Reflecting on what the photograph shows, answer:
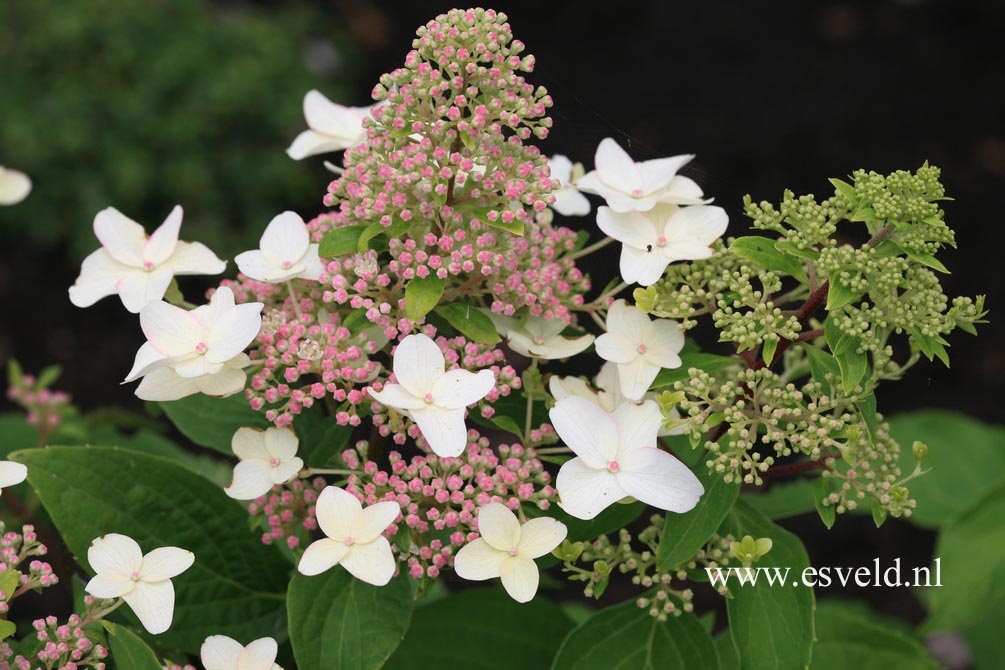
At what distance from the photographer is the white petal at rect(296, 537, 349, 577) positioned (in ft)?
2.97

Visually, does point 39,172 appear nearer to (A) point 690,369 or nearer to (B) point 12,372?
(B) point 12,372

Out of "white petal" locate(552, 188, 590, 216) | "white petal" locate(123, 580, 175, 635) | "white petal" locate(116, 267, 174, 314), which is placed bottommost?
"white petal" locate(123, 580, 175, 635)

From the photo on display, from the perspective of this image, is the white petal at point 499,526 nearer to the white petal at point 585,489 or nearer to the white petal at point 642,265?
the white petal at point 585,489

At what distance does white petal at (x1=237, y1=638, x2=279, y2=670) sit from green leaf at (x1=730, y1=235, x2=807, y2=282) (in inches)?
22.3

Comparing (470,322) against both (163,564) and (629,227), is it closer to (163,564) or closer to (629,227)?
(629,227)

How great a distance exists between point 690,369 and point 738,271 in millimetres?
137

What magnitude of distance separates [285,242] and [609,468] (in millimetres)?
389

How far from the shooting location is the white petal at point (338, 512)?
92 centimetres

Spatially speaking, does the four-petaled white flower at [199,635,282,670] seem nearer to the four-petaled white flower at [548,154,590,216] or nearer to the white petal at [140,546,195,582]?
the white petal at [140,546,195,582]

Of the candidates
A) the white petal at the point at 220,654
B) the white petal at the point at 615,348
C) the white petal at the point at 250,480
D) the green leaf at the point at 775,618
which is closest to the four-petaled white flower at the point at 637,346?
the white petal at the point at 615,348

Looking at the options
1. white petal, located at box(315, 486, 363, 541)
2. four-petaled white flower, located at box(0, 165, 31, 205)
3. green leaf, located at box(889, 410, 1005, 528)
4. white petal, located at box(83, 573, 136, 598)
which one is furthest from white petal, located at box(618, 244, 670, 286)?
green leaf, located at box(889, 410, 1005, 528)

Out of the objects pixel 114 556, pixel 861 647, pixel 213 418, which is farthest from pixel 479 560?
pixel 861 647

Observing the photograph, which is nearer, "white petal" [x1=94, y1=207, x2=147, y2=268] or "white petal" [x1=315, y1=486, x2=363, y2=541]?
"white petal" [x1=315, y1=486, x2=363, y2=541]

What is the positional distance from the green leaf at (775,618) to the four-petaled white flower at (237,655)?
1.45ft
